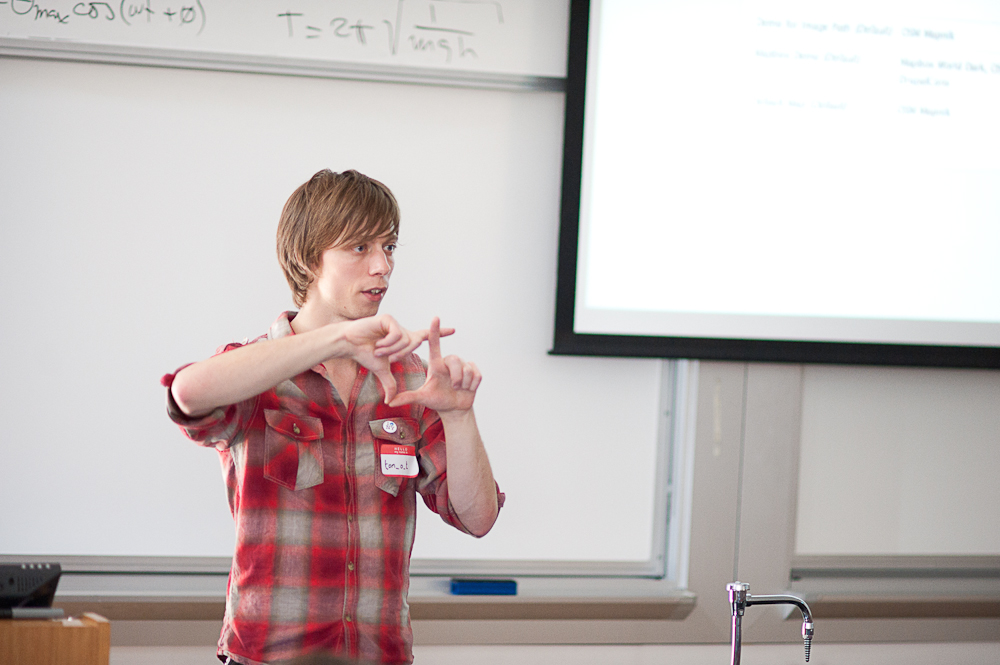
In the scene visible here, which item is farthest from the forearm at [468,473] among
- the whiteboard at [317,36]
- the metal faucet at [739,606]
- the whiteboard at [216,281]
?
the whiteboard at [317,36]

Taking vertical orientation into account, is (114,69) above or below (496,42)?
below

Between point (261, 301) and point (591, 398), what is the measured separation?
884mm

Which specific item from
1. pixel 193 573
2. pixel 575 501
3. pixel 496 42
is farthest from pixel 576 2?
pixel 193 573

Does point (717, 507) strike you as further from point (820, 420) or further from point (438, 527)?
point (438, 527)

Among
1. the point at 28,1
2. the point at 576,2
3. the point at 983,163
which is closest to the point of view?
the point at 28,1

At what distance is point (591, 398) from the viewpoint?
6.97 ft

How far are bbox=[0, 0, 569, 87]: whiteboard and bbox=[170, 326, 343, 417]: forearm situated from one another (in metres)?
1.12

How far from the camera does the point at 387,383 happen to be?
3.91 feet

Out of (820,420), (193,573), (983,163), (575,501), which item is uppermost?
(983,163)

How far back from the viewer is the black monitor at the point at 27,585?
41.7 inches

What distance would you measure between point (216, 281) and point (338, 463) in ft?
3.06

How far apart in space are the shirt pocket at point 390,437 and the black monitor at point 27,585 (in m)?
0.46

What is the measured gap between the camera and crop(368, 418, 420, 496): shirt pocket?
125 cm

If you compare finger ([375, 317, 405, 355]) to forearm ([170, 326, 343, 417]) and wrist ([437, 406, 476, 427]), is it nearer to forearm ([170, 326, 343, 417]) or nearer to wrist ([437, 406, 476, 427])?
forearm ([170, 326, 343, 417])
